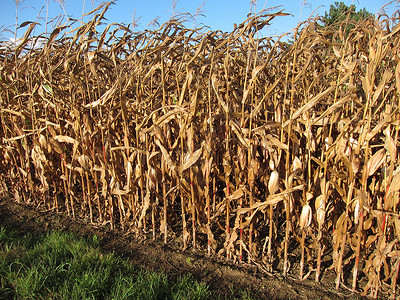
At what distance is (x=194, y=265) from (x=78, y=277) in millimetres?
899

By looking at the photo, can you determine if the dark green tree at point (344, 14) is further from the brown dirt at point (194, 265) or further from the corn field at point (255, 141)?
the brown dirt at point (194, 265)

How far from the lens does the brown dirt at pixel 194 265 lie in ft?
7.25

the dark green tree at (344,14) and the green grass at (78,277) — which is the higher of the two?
the dark green tree at (344,14)

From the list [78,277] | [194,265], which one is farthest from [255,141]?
[78,277]

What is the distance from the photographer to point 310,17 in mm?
2271

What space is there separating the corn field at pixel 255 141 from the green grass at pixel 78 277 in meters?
0.51

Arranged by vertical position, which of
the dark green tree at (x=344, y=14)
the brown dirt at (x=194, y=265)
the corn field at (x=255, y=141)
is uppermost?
the dark green tree at (x=344, y=14)

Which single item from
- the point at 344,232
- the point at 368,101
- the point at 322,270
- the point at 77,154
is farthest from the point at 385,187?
the point at 77,154

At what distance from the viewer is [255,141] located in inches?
92.5

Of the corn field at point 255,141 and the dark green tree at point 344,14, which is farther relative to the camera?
the dark green tree at point 344,14

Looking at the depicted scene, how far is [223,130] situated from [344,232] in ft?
3.86

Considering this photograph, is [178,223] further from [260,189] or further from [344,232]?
[344,232]

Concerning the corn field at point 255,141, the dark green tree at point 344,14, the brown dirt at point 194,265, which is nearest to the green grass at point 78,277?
the brown dirt at point 194,265

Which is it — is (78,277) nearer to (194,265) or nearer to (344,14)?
(194,265)
